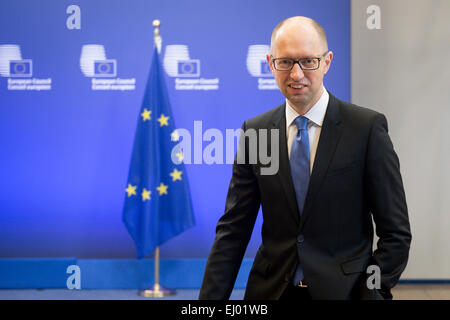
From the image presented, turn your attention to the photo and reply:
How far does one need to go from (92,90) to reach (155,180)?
4.31 ft

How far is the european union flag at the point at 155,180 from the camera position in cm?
577

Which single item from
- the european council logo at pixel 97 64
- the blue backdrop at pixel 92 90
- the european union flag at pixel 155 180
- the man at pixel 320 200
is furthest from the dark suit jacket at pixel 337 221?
the european council logo at pixel 97 64

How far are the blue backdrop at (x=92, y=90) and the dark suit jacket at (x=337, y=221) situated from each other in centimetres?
442

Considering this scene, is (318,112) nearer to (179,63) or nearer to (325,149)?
(325,149)

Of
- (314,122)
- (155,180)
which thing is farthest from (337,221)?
(155,180)

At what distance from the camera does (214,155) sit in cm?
628

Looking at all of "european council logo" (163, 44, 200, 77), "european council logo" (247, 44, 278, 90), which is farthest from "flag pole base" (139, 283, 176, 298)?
"european council logo" (247, 44, 278, 90)

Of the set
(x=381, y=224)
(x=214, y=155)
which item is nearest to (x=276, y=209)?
(x=381, y=224)

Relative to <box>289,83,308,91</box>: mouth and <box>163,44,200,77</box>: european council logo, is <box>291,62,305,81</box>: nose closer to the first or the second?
<box>289,83,308,91</box>: mouth

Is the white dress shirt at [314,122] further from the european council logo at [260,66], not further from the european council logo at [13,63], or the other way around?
the european council logo at [13,63]

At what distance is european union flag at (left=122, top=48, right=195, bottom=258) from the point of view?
18.9ft

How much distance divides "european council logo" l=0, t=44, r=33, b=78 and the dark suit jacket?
498 cm

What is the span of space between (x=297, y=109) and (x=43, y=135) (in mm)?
4892

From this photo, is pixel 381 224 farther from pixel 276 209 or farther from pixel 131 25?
Answer: pixel 131 25
